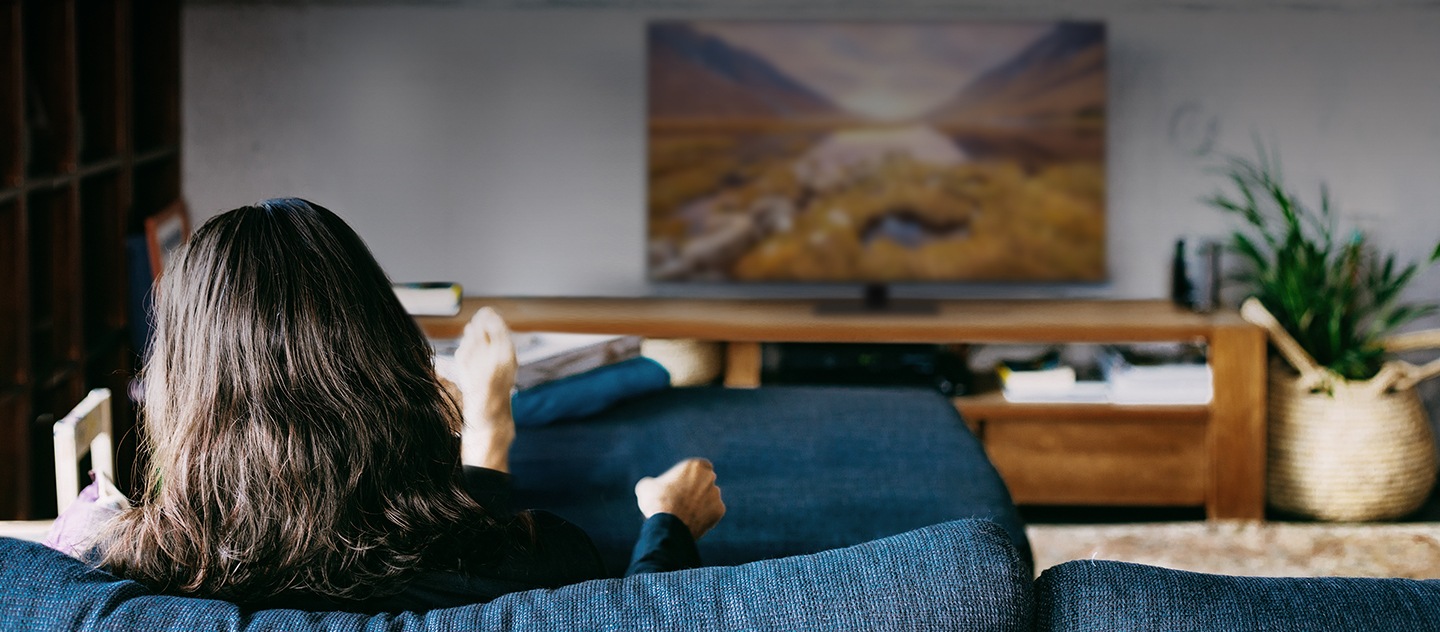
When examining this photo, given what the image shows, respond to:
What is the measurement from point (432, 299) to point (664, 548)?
2597 millimetres

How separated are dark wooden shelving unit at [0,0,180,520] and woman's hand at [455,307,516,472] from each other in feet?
1.91

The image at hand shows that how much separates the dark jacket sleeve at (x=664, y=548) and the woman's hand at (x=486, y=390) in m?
0.58

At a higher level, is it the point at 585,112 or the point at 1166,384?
the point at 585,112

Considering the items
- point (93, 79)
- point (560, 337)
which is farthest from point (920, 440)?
point (93, 79)

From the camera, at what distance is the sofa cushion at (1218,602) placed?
3.64 ft

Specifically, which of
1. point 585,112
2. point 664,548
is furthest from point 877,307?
point 664,548

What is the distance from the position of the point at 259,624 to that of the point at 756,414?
1.60m

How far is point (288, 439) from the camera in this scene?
1.32 m

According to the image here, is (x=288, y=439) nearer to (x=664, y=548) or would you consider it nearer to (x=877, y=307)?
(x=664, y=548)

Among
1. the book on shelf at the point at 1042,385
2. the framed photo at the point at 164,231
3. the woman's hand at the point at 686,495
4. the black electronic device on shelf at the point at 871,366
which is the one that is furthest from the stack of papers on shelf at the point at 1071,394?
the woman's hand at the point at 686,495

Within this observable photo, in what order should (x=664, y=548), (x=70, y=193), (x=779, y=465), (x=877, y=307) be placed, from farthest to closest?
(x=877, y=307), (x=70, y=193), (x=779, y=465), (x=664, y=548)

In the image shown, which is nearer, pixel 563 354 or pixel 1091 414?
pixel 563 354

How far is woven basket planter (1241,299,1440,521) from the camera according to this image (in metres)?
3.76

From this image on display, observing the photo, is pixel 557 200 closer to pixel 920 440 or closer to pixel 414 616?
pixel 920 440
